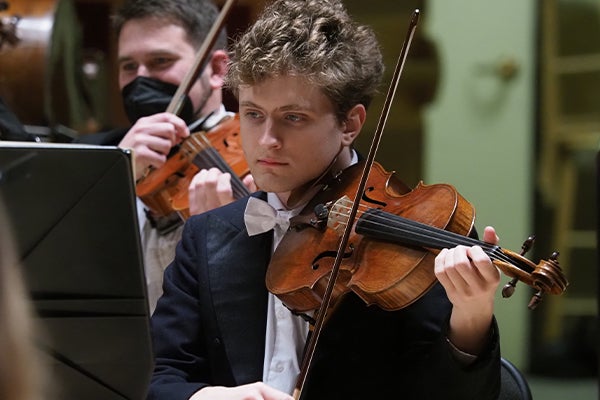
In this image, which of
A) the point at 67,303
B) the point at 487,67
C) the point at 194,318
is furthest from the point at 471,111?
the point at 67,303

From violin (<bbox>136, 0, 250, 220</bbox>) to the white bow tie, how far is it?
0.40 meters

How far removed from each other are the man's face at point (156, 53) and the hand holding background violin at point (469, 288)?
3.20 ft

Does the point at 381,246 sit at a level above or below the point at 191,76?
below

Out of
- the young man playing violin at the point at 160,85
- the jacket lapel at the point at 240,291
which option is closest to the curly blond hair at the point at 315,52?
the jacket lapel at the point at 240,291

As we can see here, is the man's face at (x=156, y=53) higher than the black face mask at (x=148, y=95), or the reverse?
the man's face at (x=156, y=53)

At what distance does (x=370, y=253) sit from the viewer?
4.44ft

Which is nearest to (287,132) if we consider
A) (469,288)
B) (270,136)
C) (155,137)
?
(270,136)

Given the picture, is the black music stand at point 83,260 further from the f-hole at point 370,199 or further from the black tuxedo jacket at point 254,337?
the f-hole at point 370,199

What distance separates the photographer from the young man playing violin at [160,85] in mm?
1951

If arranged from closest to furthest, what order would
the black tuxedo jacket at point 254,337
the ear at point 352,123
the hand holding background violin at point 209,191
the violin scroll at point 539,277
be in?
the violin scroll at point 539,277
the black tuxedo jacket at point 254,337
the ear at point 352,123
the hand holding background violin at point 209,191

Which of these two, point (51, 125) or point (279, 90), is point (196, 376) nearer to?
point (279, 90)

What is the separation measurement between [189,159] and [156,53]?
0.93 feet

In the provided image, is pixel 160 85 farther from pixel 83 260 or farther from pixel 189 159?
pixel 83 260

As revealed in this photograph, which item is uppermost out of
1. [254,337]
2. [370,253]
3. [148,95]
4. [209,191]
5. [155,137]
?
[148,95]
